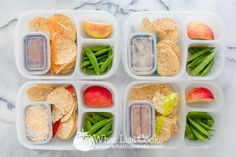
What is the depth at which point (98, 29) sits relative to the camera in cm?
123

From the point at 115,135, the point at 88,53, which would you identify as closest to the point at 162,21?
the point at 88,53

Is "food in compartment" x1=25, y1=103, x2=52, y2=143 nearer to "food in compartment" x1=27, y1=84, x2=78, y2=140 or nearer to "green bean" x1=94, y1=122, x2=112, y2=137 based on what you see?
"food in compartment" x1=27, y1=84, x2=78, y2=140

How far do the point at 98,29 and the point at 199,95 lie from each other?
323 millimetres

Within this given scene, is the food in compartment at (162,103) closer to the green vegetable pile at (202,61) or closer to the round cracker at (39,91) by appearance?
the green vegetable pile at (202,61)

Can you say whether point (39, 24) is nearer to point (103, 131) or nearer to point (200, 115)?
point (103, 131)

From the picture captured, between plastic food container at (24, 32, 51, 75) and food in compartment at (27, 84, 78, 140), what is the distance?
55 millimetres

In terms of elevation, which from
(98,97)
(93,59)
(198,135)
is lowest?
(198,135)

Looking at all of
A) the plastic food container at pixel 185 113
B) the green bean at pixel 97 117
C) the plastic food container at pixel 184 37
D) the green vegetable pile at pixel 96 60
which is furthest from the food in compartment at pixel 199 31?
the green bean at pixel 97 117

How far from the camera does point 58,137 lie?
124 cm

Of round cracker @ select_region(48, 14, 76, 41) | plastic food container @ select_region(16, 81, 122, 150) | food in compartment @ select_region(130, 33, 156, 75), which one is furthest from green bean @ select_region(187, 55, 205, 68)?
round cracker @ select_region(48, 14, 76, 41)

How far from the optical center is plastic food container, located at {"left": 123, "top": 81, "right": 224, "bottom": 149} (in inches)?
47.7

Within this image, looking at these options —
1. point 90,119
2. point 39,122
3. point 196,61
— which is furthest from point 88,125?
point 196,61

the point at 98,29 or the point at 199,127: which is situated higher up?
the point at 98,29

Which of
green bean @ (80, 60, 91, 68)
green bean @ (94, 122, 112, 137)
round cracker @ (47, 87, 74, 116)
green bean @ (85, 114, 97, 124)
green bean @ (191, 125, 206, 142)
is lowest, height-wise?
green bean @ (191, 125, 206, 142)
